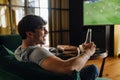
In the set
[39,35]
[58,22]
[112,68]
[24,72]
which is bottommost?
[112,68]

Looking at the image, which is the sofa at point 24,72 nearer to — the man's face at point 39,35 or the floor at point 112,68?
the man's face at point 39,35

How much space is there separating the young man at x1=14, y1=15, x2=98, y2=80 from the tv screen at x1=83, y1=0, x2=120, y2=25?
12.8 feet

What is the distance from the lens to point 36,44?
1.50 m

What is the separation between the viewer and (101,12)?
532cm

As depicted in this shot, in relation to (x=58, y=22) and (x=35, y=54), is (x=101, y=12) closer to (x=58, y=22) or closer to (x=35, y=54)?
(x=58, y=22)

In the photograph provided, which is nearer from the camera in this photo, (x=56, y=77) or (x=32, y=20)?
(x=56, y=77)

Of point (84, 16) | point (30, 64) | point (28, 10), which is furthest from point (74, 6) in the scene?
point (30, 64)

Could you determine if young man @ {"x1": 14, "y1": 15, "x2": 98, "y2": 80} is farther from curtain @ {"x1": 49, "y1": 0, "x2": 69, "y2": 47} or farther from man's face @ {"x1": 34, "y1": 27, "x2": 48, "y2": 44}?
curtain @ {"x1": 49, "y1": 0, "x2": 69, "y2": 47}

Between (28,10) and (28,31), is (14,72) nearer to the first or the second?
(28,31)

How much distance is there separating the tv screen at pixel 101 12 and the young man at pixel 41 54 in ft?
12.8

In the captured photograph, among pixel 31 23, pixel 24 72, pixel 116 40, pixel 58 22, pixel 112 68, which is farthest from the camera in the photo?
pixel 58 22

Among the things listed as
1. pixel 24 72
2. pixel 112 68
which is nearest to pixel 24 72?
pixel 24 72

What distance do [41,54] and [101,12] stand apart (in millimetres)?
4288

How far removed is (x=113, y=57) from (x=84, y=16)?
1288mm
